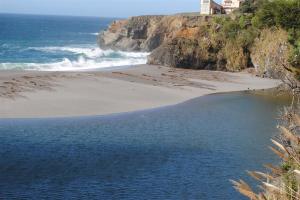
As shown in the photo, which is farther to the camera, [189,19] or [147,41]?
[147,41]

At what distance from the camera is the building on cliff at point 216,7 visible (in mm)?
82250

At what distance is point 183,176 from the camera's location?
75.6 feet

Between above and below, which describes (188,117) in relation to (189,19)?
below

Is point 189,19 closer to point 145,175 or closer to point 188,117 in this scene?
point 188,117

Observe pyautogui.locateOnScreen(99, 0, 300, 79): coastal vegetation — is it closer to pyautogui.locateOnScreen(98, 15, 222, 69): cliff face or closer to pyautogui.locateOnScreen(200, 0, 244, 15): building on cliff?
pyautogui.locateOnScreen(98, 15, 222, 69): cliff face

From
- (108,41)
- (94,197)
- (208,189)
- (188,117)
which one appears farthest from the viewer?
(108,41)

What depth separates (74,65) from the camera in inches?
2522

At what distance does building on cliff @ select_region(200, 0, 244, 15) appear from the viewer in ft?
270

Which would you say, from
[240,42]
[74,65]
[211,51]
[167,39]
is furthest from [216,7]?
[74,65]

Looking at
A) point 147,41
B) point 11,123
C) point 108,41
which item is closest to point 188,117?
point 11,123

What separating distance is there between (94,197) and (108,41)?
7419 centimetres

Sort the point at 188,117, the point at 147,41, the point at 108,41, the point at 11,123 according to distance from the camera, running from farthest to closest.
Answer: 1. the point at 108,41
2. the point at 147,41
3. the point at 188,117
4. the point at 11,123

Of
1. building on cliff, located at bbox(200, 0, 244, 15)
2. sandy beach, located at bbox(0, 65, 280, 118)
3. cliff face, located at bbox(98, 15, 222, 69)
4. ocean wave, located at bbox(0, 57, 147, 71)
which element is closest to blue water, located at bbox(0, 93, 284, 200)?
sandy beach, located at bbox(0, 65, 280, 118)

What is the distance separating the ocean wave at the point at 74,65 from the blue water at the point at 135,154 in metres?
25.0
